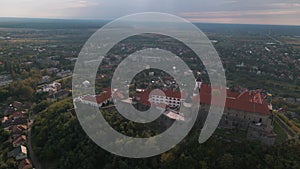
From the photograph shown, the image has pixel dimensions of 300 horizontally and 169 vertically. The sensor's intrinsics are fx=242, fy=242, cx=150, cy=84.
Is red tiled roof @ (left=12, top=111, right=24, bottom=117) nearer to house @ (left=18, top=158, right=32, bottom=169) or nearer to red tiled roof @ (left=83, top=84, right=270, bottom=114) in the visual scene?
house @ (left=18, top=158, right=32, bottom=169)

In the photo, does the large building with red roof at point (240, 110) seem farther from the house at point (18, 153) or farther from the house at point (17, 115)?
the house at point (17, 115)

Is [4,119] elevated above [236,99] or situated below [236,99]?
below

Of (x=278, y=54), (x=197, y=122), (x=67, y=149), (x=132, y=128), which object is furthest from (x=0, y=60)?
(x=278, y=54)

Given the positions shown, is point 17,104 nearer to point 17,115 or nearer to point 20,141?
point 17,115

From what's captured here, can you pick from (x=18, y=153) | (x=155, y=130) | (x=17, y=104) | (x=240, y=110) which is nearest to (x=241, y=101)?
(x=240, y=110)

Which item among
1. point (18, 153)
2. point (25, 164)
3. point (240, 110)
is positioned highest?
point (240, 110)

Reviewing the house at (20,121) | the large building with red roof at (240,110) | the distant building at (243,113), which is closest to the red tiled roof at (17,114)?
the house at (20,121)
